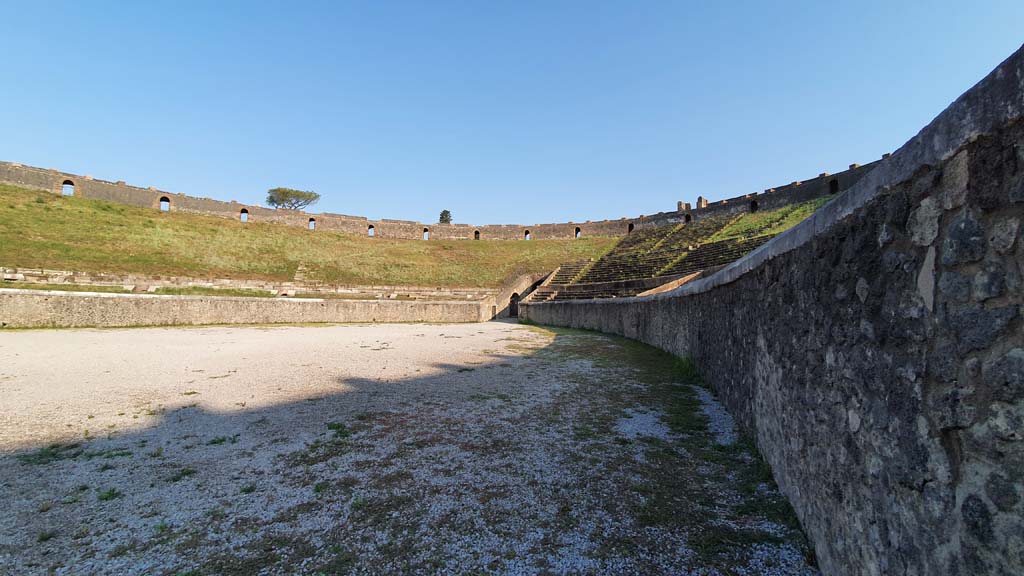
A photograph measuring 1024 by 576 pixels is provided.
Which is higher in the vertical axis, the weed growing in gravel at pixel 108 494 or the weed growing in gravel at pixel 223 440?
the weed growing in gravel at pixel 223 440

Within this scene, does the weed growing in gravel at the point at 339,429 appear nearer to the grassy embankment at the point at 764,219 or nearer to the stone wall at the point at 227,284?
the stone wall at the point at 227,284

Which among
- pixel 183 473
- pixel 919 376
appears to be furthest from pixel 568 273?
pixel 919 376

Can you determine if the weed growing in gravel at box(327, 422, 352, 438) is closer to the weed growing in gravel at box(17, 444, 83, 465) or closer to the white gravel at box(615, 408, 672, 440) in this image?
the weed growing in gravel at box(17, 444, 83, 465)

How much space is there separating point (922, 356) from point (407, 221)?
48.6 m

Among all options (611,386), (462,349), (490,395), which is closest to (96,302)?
(462,349)

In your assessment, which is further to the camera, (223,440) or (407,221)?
(407,221)

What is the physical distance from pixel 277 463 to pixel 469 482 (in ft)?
5.66

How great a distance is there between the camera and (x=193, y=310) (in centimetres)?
1788

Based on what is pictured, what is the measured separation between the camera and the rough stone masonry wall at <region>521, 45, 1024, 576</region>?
4.00ft

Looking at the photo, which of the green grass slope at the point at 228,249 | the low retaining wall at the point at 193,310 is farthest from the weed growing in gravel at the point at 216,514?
the green grass slope at the point at 228,249

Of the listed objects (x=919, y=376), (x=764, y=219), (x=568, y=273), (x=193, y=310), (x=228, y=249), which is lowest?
(x=193, y=310)

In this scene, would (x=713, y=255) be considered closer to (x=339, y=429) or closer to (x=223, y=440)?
(x=339, y=429)

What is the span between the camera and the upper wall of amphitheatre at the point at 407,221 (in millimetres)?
31875

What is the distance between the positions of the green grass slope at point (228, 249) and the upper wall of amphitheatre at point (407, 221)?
2.19 m
